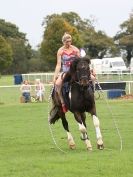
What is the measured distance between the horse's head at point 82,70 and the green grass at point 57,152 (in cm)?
157

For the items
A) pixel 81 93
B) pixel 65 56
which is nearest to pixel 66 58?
pixel 65 56

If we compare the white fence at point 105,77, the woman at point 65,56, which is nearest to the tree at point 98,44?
the white fence at point 105,77

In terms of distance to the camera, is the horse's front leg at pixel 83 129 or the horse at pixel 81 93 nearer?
the horse at pixel 81 93

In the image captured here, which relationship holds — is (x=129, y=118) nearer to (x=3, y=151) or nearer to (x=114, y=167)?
(x=3, y=151)

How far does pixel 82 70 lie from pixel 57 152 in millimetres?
1966

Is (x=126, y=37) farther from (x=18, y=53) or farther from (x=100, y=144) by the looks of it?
(x=100, y=144)

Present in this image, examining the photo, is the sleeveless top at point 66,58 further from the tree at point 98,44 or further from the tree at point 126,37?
the tree at point 126,37

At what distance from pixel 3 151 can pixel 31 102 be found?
2059 centimetres

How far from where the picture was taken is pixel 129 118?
22219 mm

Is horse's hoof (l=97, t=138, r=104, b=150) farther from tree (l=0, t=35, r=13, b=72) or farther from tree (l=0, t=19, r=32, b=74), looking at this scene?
tree (l=0, t=19, r=32, b=74)

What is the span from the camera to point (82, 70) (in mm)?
12648

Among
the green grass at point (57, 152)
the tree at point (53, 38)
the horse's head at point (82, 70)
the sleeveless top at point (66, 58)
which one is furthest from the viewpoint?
the tree at point (53, 38)

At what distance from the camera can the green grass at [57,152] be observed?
10023 millimetres

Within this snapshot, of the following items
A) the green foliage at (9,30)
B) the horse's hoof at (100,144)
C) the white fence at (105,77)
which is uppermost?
the green foliage at (9,30)
